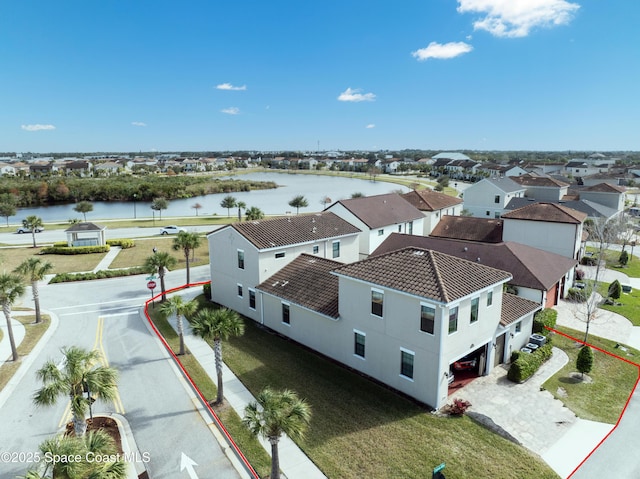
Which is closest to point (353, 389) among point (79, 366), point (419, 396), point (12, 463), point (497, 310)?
point (419, 396)

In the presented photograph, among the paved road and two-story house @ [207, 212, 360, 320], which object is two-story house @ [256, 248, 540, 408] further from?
the paved road

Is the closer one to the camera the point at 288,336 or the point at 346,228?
the point at 288,336

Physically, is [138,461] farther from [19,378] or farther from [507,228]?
[507,228]

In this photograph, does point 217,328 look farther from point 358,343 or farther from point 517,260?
point 517,260

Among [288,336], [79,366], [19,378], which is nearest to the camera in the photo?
[79,366]

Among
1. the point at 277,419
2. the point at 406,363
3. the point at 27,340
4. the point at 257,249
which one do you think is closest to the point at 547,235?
the point at 406,363

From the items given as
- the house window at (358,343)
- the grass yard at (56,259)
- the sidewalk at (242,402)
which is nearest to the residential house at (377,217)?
the sidewalk at (242,402)

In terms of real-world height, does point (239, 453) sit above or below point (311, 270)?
below
